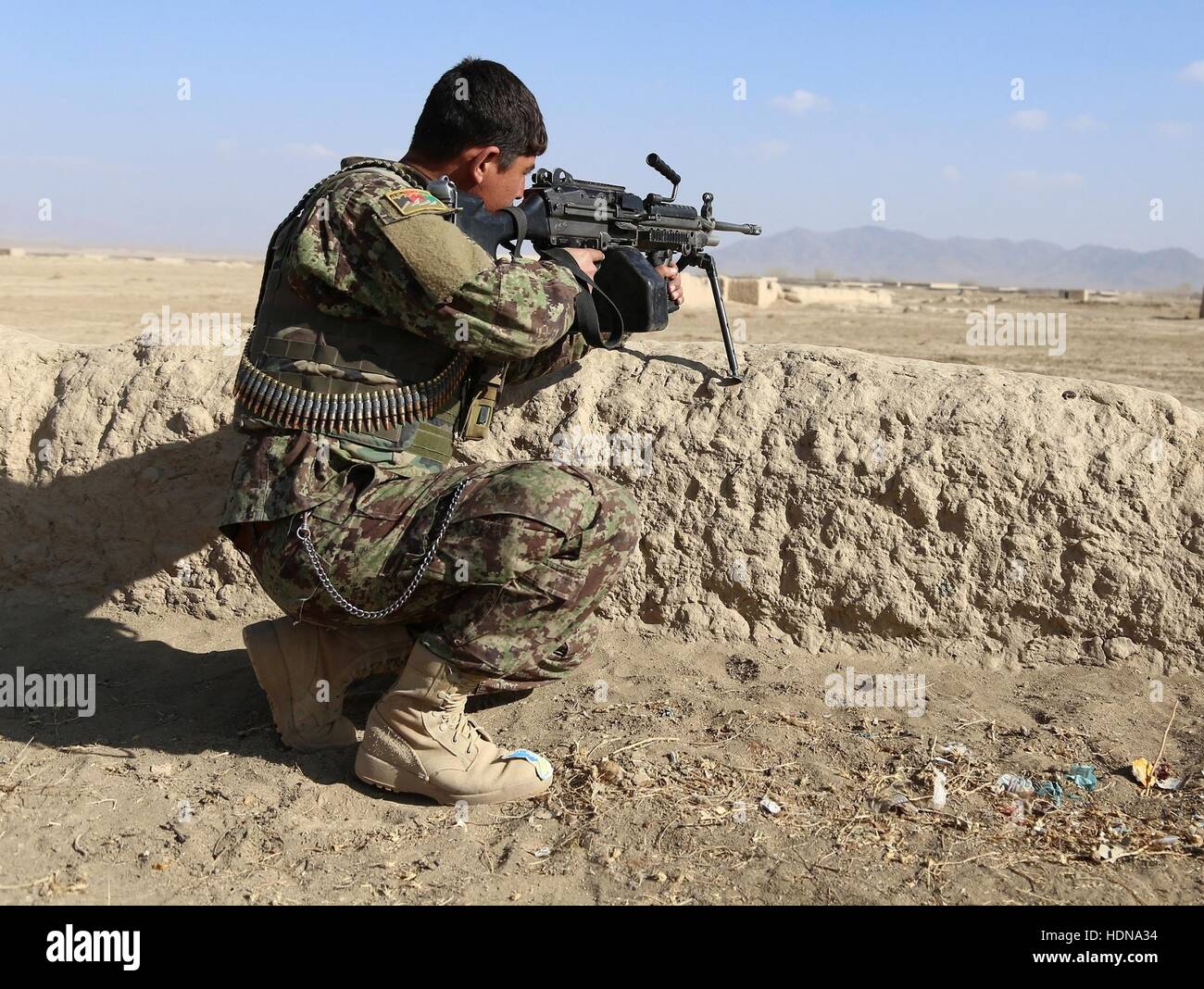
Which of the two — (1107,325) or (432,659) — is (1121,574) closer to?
(432,659)

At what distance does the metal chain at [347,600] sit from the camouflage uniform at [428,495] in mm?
12

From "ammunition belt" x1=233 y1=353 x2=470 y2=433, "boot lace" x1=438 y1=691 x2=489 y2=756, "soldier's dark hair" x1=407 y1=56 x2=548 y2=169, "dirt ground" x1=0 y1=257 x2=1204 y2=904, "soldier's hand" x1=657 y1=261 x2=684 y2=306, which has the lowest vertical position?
"dirt ground" x1=0 y1=257 x2=1204 y2=904

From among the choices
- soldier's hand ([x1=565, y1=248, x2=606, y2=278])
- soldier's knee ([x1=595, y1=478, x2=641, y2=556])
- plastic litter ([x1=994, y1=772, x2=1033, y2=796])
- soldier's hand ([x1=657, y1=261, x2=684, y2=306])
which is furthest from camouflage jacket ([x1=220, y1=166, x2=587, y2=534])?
plastic litter ([x1=994, y1=772, x2=1033, y2=796])

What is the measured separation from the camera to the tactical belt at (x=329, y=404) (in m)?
2.77

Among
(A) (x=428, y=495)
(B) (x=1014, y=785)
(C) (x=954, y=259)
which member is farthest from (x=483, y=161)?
(C) (x=954, y=259)

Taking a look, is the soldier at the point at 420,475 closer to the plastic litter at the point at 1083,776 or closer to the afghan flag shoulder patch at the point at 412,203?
the afghan flag shoulder patch at the point at 412,203

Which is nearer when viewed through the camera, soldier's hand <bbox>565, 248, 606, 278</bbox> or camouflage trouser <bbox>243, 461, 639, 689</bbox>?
camouflage trouser <bbox>243, 461, 639, 689</bbox>

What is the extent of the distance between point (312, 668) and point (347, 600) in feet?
1.25

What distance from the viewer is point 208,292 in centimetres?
2228

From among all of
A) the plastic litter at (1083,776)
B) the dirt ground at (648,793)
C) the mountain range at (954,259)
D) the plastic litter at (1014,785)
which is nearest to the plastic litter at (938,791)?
the dirt ground at (648,793)

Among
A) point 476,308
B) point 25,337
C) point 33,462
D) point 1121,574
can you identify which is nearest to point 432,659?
point 476,308

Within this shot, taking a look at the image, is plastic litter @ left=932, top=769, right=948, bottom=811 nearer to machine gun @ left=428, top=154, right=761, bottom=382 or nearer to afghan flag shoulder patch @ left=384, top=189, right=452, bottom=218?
machine gun @ left=428, top=154, right=761, bottom=382

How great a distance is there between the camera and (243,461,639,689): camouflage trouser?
2.63m

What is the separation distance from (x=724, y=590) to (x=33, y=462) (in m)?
2.60
